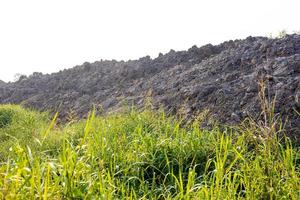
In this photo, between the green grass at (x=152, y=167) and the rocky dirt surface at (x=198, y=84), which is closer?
the green grass at (x=152, y=167)

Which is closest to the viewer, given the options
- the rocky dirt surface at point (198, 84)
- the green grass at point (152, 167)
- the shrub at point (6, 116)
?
the green grass at point (152, 167)

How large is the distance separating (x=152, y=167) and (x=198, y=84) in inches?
127

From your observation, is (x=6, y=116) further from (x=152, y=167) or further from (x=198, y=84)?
(x=152, y=167)

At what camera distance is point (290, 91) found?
5.23 meters

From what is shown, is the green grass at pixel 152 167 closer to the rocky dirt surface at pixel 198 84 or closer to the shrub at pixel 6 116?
→ the rocky dirt surface at pixel 198 84

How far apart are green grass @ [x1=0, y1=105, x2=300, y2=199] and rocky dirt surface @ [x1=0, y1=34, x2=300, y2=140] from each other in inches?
25.9

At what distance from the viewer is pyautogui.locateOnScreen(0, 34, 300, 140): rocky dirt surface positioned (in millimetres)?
5438

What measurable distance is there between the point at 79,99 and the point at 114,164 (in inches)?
275

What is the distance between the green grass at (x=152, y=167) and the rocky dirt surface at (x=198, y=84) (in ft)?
2.16

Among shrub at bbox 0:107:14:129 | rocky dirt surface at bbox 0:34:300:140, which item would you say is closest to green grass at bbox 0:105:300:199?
rocky dirt surface at bbox 0:34:300:140

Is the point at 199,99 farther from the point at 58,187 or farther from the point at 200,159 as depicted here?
the point at 58,187

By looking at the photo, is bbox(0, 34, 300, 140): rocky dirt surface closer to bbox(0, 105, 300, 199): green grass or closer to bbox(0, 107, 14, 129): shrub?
bbox(0, 105, 300, 199): green grass

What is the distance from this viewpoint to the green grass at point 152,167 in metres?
2.66

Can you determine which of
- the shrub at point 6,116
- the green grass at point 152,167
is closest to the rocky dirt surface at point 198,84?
the green grass at point 152,167
